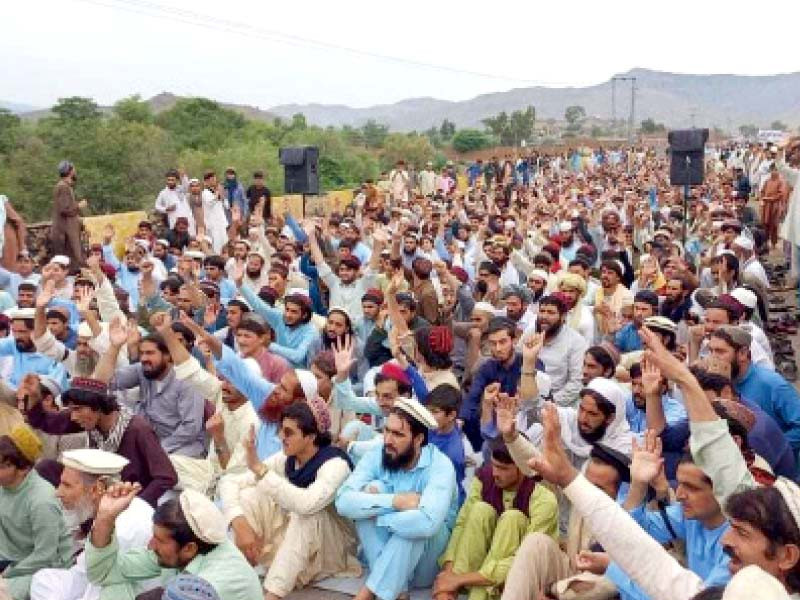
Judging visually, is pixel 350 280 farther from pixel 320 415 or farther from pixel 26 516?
pixel 26 516

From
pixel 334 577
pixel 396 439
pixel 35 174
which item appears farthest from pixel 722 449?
pixel 35 174

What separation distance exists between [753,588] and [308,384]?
3.22m

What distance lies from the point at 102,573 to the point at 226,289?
4.83 m

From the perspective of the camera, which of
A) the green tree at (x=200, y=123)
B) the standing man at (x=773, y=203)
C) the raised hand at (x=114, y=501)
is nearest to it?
the raised hand at (x=114, y=501)

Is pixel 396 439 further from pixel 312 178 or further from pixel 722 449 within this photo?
pixel 312 178

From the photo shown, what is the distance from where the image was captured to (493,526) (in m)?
4.11

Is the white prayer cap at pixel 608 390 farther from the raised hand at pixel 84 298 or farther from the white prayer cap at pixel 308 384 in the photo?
the raised hand at pixel 84 298

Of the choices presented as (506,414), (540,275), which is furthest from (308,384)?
(540,275)

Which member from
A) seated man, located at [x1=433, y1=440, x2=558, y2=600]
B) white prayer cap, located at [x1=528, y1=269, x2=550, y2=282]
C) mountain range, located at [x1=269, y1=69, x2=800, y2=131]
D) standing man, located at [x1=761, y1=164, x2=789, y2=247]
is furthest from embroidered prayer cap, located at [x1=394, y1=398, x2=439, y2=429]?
mountain range, located at [x1=269, y1=69, x2=800, y2=131]

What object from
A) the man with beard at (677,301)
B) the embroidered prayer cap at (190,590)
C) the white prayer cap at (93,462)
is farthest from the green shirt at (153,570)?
the man with beard at (677,301)

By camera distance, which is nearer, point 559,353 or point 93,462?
point 93,462

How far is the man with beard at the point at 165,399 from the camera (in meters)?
5.26

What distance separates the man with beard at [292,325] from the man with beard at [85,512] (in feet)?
8.09

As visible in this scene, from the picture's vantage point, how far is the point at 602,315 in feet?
22.0
